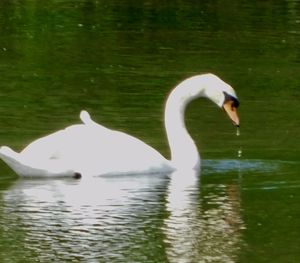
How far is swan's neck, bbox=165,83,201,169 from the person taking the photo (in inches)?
490

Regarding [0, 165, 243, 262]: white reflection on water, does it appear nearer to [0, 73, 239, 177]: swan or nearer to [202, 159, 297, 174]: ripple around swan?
Result: [0, 73, 239, 177]: swan

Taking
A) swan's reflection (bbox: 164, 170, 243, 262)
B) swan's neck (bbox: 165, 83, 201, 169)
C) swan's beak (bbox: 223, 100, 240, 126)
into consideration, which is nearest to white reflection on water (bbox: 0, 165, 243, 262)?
swan's reflection (bbox: 164, 170, 243, 262)

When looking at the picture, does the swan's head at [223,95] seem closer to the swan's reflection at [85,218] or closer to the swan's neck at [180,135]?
the swan's neck at [180,135]

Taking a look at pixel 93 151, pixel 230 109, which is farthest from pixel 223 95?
pixel 93 151

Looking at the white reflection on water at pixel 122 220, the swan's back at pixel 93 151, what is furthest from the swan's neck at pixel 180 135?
the swan's back at pixel 93 151

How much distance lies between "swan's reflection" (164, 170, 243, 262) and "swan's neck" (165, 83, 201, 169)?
175 mm

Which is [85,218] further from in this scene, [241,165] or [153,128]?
[153,128]

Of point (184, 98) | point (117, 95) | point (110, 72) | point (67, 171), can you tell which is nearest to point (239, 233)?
point (67, 171)

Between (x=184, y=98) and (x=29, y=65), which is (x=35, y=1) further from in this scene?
(x=184, y=98)

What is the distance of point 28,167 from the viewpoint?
1177 cm

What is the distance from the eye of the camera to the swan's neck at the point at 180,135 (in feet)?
40.8

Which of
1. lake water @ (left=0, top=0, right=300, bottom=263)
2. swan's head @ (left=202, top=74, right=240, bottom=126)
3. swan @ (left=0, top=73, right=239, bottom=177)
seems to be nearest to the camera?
lake water @ (left=0, top=0, right=300, bottom=263)

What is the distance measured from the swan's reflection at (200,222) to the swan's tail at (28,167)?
Answer: 0.84 m

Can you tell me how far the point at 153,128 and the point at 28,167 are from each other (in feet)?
8.58
